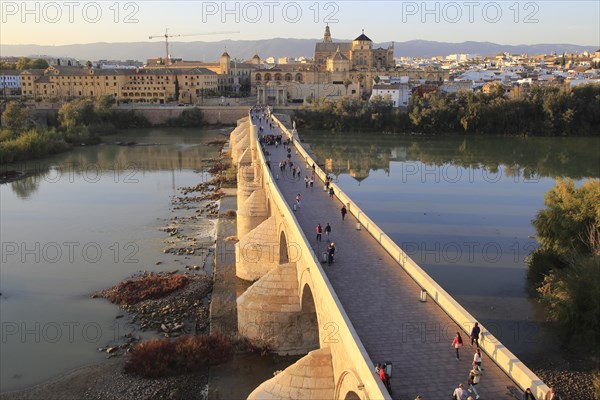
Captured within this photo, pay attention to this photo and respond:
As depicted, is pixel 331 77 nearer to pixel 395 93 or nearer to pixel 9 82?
pixel 395 93

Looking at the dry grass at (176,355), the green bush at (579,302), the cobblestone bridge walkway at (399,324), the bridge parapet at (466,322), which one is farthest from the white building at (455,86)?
the dry grass at (176,355)

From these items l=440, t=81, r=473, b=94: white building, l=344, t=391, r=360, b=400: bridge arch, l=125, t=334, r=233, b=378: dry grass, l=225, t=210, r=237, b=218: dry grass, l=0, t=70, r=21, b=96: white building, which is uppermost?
l=0, t=70, r=21, b=96: white building

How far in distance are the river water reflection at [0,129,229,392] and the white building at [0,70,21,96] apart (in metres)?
26.4

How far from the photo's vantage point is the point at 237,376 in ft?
28.7

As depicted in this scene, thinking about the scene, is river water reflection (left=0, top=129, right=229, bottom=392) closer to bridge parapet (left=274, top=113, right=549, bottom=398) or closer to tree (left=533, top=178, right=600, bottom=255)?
bridge parapet (left=274, top=113, right=549, bottom=398)

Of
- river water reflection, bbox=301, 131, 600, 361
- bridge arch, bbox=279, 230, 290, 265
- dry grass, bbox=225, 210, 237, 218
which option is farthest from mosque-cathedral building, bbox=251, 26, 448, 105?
bridge arch, bbox=279, 230, 290, 265

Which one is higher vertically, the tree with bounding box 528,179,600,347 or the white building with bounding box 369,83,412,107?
the white building with bounding box 369,83,412,107

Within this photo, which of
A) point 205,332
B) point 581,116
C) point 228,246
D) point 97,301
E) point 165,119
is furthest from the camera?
point 165,119

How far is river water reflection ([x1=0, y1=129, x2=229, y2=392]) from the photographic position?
390 inches

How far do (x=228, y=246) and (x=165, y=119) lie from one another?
32627 mm

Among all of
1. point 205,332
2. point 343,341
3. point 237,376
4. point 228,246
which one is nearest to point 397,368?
point 343,341

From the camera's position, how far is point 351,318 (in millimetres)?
6773

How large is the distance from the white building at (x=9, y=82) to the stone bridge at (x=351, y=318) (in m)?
47.6

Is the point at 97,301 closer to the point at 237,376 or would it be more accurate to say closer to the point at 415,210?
the point at 237,376
